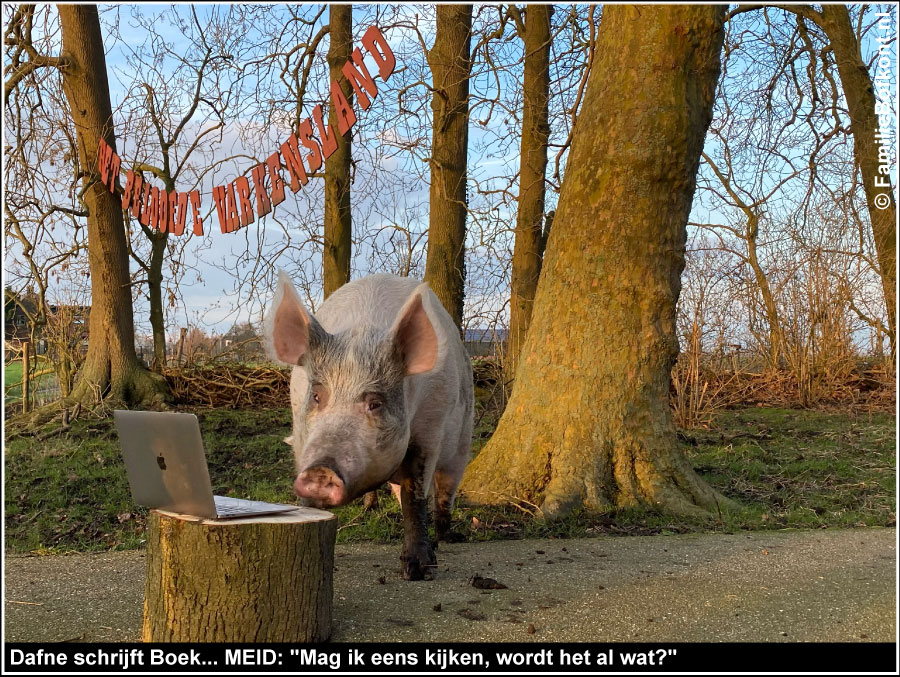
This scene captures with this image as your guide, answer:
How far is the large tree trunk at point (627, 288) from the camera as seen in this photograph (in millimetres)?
5492

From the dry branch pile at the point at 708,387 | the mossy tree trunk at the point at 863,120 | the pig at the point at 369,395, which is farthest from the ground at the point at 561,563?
the dry branch pile at the point at 708,387

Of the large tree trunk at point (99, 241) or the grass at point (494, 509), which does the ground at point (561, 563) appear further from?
the large tree trunk at point (99, 241)

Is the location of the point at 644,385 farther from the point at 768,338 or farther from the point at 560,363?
the point at 768,338

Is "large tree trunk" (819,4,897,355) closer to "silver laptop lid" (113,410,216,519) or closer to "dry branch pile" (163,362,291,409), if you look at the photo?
"dry branch pile" (163,362,291,409)

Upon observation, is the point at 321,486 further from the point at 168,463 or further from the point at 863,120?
the point at 863,120

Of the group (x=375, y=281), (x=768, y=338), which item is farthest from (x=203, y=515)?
(x=768, y=338)

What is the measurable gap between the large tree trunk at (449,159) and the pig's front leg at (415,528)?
456 centimetres

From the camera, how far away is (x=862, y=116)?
392 inches

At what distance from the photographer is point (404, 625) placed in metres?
3.31

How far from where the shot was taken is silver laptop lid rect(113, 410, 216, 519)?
285 cm

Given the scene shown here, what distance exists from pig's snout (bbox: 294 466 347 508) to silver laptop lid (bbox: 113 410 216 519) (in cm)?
33

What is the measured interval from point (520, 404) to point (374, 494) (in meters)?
1.33

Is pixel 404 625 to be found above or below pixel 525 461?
below
